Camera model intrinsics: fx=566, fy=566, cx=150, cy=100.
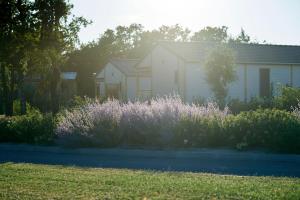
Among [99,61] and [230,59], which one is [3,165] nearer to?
[230,59]

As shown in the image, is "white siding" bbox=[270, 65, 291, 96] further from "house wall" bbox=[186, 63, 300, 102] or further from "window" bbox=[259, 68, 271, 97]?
"window" bbox=[259, 68, 271, 97]

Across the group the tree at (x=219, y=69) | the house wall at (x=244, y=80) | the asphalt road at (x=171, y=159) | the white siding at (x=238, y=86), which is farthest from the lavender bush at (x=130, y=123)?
the white siding at (x=238, y=86)

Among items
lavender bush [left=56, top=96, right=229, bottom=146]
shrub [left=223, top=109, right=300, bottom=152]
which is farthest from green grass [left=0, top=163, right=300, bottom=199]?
lavender bush [left=56, top=96, right=229, bottom=146]

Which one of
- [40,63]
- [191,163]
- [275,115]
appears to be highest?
[40,63]

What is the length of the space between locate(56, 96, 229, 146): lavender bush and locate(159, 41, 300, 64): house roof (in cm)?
2465

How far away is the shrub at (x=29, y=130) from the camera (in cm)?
1895

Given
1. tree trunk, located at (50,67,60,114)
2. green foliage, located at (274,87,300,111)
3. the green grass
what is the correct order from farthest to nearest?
tree trunk, located at (50,67,60,114) < green foliage, located at (274,87,300,111) < the green grass

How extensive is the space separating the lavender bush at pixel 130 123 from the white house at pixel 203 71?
23729 millimetres

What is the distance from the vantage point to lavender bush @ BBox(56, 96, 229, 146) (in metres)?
17.3

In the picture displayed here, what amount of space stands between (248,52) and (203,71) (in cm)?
775

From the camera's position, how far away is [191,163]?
1445 cm

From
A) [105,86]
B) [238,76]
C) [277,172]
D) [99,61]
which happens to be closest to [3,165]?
[277,172]

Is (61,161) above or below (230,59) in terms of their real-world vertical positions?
below

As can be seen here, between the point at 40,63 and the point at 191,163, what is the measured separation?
19.3m
